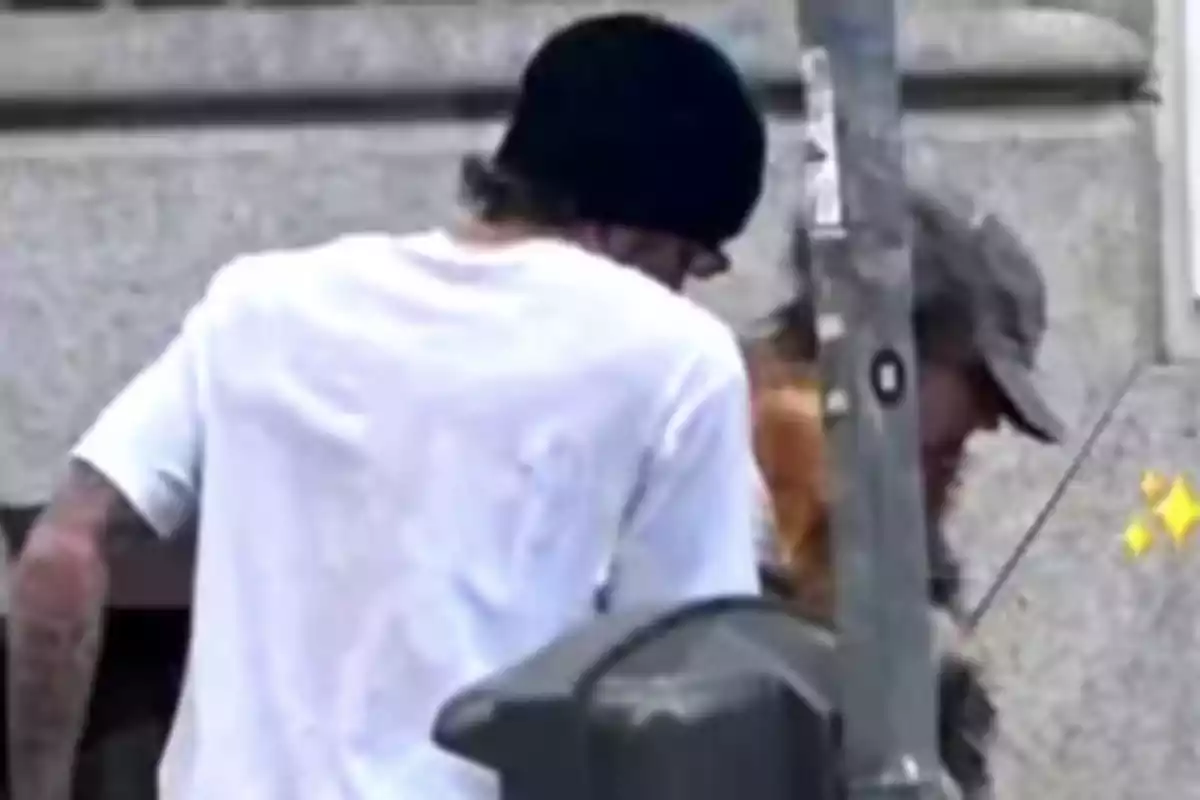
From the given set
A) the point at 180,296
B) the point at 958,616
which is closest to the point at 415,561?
the point at 958,616

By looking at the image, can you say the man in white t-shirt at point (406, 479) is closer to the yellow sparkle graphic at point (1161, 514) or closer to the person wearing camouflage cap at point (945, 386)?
the person wearing camouflage cap at point (945, 386)

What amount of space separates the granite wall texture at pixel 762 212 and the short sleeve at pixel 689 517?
271cm

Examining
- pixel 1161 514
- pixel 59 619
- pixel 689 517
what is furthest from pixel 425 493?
pixel 1161 514

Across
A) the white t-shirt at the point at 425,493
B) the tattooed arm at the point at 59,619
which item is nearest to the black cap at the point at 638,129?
the white t-shirt at the point at 425,493

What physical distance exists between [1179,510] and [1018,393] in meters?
1.88

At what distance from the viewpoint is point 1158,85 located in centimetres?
611

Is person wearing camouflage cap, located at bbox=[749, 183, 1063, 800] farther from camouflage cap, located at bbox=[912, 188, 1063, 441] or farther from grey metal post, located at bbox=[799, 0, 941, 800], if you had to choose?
grey metal post, located at bbox=[799, 0, 941, 800]

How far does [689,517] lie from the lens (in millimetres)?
3309

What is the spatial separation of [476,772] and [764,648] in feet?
2.35

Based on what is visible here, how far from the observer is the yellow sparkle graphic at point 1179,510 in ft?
19.7

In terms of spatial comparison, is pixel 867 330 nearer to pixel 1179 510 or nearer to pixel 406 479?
pixel 406 479

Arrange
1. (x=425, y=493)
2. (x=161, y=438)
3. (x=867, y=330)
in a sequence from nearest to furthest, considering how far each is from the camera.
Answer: (x=867, y=330) → (x=425, y=493) → (x=161, y=438)

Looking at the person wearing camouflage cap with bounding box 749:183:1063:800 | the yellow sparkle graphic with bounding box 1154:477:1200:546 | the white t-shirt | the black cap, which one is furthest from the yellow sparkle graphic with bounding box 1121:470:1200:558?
the white t-shirt

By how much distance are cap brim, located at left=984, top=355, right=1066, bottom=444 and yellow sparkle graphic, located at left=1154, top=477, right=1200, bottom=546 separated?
179 centimetres
